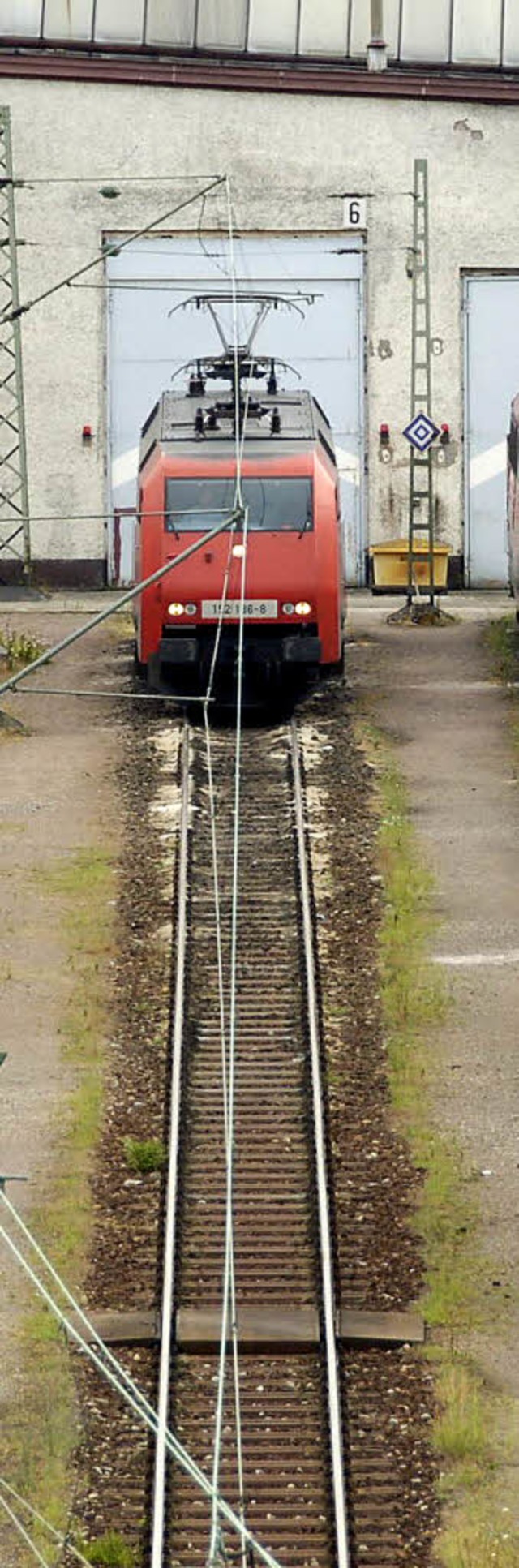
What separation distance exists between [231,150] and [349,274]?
7.75 ft

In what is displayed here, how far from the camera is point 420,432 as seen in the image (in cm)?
3319

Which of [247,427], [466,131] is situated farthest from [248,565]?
[466,131]

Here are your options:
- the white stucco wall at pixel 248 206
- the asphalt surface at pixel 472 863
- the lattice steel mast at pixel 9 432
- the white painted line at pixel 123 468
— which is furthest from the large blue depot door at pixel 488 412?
the lattice steel mast at pixel 9 432

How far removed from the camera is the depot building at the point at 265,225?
38.3 meters

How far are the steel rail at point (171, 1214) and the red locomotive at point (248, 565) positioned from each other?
Result: 2456 millimetres

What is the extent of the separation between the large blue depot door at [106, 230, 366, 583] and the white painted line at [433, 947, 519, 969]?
2047cm

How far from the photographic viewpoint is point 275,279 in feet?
126

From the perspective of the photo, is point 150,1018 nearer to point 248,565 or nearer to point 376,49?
point 248,565

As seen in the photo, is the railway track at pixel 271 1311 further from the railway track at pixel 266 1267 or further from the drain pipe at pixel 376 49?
the drain pipe at pixel 376 49

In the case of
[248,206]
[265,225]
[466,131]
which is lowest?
[265,225]

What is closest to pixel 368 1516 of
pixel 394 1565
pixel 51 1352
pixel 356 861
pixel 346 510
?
pixel 394 1565

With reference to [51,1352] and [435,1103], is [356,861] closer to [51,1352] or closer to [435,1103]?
[435,1103]

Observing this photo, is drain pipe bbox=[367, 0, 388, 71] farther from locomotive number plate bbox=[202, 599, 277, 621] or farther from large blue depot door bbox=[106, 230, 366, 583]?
locomotive number plate bbox=[202, 599, 277, 621]

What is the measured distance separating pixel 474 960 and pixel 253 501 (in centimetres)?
665
